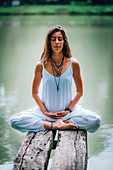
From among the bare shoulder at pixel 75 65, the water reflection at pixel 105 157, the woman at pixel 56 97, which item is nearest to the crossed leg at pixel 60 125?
the woman at pixel 56 97

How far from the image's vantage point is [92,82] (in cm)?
534

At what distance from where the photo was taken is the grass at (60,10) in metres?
22.5

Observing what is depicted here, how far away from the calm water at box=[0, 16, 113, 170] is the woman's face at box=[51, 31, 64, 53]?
0.90 m

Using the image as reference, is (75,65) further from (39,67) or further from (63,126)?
(63,126)

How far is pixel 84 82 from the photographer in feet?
17.6

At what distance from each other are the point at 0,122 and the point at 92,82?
211cm

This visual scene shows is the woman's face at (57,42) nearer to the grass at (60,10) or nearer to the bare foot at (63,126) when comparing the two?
the bare foot at (63,126)

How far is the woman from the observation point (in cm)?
267

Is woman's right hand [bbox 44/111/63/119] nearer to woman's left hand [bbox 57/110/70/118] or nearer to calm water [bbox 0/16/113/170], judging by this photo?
woman's left hand [bbox 57/110/70/118]

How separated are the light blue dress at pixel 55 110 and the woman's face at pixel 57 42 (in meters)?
0.18

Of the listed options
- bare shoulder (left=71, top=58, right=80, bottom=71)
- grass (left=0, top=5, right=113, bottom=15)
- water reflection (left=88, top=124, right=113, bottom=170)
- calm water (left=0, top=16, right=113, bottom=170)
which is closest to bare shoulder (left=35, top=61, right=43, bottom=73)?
bare shoulder (left=71, top=58, right=80, bottom=71)

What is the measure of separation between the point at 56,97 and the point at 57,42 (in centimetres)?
43

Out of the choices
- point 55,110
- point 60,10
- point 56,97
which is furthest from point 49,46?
point 60,10

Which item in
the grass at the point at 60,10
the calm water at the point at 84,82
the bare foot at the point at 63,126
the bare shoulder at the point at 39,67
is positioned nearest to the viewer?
the bare foot at the point at 63,126
